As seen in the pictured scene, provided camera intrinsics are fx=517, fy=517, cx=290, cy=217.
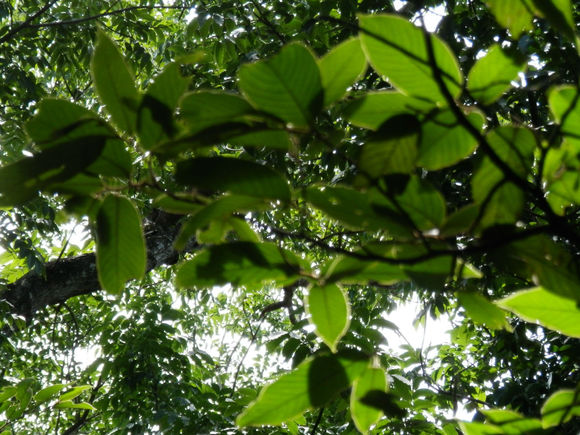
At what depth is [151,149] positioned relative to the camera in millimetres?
290

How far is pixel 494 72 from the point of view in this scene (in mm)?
319

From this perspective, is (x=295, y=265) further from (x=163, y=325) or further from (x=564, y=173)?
(x=163, y=325)

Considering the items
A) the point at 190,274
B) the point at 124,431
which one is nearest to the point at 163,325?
the point at 124,431

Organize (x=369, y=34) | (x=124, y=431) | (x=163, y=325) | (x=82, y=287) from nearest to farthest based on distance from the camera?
(x=369, y=34)
(x=124, y=431)
(x=163, y=325)
(x=82, y=287)

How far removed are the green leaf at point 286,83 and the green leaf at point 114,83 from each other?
63 millimetres

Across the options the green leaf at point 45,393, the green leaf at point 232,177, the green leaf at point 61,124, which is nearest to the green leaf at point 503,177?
the green leaf at point 232,177

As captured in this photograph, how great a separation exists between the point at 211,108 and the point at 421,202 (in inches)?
5.2

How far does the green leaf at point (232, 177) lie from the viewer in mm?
285

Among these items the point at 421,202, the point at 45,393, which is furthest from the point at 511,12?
the point at 45,393

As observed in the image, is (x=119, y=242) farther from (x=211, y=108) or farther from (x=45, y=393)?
(x=45, y=393)

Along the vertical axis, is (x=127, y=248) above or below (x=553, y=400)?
above

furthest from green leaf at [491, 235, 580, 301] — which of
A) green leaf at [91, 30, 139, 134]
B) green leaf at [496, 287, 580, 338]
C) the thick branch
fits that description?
the thick branch

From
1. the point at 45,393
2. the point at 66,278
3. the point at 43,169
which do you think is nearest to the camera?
the point at 43,169

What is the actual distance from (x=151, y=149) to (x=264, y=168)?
64 millimetres
